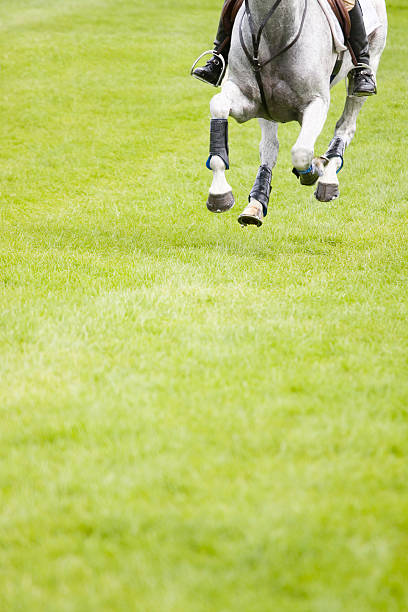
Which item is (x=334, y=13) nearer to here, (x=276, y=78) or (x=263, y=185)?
(x=276, y=78)

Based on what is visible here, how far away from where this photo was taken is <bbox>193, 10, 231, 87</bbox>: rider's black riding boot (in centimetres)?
729

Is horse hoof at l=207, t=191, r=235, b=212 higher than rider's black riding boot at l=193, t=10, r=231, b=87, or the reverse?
rider's black riding boot at l=193, t=10, r=231, b=87

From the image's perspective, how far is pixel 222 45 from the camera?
7.32 meters

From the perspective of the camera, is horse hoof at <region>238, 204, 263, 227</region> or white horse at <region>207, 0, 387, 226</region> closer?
white horse at <region>207, 0, 387, 226</region>

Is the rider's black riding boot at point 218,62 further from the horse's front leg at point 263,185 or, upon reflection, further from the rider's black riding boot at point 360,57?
the rider's black riding boot at point 360,57

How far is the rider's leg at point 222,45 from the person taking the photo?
7121 mm

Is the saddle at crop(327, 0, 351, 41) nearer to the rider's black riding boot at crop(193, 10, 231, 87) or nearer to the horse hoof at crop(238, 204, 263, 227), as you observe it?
the rider's black riding boot at crop(193, 10, 231, 87)

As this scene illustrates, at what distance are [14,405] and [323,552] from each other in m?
2.11

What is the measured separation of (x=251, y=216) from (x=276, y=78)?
139cm

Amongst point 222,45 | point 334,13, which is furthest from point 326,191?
point 222,45

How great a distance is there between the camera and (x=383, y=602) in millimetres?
2541

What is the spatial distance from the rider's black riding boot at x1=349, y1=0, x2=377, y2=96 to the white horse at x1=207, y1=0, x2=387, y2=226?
0.58 m

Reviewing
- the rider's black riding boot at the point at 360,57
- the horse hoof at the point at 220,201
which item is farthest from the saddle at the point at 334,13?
the horse hoof at the point at 220,201

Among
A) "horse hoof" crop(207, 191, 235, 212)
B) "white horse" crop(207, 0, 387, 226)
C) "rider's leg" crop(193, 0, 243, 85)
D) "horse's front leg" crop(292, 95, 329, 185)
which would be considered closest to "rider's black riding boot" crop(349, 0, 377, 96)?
"white horse" crop(207, 0, 387, 226)
